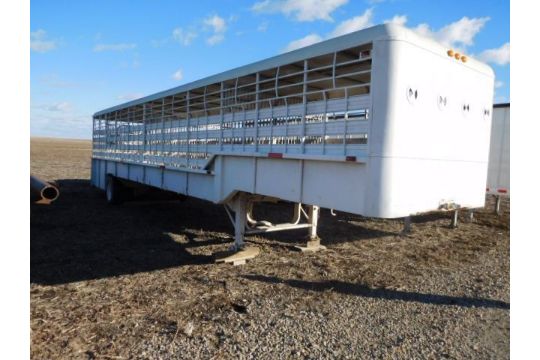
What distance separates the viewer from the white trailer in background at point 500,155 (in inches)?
382

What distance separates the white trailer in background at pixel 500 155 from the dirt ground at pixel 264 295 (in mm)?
1695

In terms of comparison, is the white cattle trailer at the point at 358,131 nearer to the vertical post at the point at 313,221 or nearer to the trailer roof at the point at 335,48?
the trailer roof at the point at 335,48

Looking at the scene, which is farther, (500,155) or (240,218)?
(500,155)

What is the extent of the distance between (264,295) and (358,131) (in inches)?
88.5

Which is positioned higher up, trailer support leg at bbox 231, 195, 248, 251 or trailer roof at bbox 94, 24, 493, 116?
trailer roof at bbox 94, 24, 493, 116

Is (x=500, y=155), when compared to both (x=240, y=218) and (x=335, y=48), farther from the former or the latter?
(x=335, y=48)

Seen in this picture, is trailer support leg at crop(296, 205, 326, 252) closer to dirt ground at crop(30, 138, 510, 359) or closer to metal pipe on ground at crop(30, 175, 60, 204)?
dirt ground at crop(30, 138, 510, 359)

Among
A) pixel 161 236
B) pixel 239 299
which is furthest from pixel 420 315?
pixel 161 236

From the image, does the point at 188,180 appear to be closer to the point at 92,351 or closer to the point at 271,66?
the point at 271,66

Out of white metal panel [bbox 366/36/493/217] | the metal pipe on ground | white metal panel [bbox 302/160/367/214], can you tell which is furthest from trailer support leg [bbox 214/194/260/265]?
the metal pipe on ground

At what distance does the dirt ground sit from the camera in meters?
3.55

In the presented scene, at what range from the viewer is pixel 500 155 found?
982 cm

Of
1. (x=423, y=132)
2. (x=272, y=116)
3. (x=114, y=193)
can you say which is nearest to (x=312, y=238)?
(x=272, y=116)

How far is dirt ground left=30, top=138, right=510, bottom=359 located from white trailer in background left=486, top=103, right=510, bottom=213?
1.69 meters
